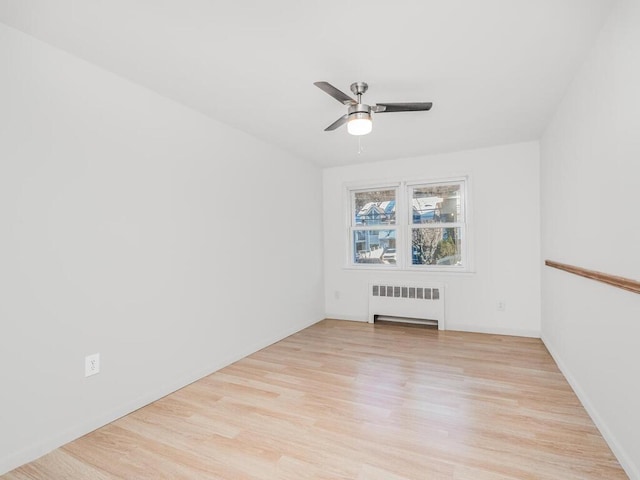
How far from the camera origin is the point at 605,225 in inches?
74.9

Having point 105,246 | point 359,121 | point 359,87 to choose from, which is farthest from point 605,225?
point 105,246

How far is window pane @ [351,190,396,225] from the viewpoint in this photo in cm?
487

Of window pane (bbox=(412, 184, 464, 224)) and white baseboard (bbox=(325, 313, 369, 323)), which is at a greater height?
window pane (bbox=(412, 184, 464, 224))

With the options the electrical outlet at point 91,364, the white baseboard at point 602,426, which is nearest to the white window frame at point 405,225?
the white baseboard at point 602,426

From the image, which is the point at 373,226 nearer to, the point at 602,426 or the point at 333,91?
the point at 333,91

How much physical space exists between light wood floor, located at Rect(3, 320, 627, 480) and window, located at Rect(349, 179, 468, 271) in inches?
64.3

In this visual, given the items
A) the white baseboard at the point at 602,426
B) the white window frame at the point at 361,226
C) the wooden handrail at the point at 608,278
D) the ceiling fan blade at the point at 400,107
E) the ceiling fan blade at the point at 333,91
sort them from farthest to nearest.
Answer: the white window frame at the point at 361,226
the ceiling fan blade at the point at 400,107
the ceiling fan blade at the point at 333,91
the white baseboard at the point at 602,426
the wooden handrail at the point at 608,278

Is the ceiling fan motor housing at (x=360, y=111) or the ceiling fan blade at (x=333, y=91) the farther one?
the ceiling fan motor housing at (x=360, y=111)

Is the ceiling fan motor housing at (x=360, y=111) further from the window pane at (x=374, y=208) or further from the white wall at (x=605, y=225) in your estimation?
the window pane at (x=374, y=208)

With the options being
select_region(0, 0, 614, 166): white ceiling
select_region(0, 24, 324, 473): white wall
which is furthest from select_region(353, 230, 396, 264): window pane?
select_region(0, 0, 614, 166): white ceiling

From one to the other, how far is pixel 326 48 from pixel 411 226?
313 cm

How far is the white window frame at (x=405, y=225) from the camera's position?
440 centimetres

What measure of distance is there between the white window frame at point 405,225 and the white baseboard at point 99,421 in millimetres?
2401

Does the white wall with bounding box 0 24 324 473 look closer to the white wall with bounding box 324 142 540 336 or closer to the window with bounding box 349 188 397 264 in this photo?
the window with bounding box 349 188 397 264
